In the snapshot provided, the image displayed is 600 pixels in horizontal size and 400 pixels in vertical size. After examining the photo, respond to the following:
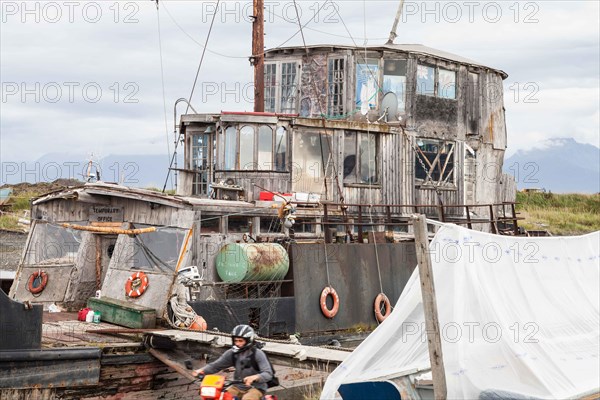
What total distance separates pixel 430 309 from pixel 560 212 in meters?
44.9

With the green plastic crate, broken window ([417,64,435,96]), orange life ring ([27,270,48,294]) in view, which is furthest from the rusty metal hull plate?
broken window ([417,64,435,96])

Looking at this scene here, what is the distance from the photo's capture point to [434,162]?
94.0 feet

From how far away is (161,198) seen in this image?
63.5ft

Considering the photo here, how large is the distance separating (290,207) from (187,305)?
412 cm

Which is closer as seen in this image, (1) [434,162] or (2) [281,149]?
(2) [281,149]

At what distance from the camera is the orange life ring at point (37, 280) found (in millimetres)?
19641

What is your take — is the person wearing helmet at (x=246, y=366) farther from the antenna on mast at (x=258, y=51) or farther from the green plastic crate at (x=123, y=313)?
the antenna on mast at (x=258, y=51)

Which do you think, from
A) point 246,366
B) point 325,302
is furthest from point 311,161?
point 246,366

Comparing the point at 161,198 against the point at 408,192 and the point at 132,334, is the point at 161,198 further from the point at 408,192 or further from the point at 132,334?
the point at 408,192

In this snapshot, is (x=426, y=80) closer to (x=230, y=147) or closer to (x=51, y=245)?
(x=230, y=147)

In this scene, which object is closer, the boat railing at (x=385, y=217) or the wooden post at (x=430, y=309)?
the wooden post at (x=430, y=309)

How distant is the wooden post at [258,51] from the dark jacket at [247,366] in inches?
607

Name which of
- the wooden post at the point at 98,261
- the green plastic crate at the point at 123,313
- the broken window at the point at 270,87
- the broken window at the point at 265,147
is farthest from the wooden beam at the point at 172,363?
the broken window at the point at 270,87

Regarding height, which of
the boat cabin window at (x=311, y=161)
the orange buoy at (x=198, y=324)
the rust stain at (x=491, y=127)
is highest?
the rust stain at (x=491, y=127)
